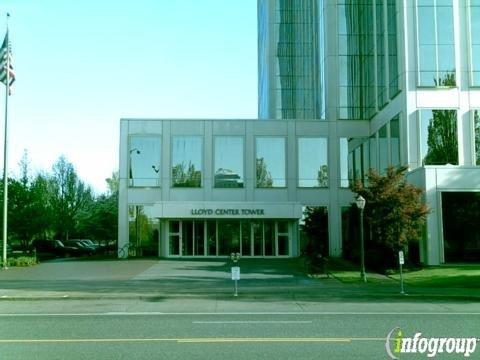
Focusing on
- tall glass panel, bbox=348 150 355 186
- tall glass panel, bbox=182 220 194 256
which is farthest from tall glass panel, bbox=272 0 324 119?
tall glass panel, bbox=182 220 194 256

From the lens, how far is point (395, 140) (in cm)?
3678

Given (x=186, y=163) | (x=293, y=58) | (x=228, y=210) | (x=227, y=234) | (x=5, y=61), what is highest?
(x=293, y=58)

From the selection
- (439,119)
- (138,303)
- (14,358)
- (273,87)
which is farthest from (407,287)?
(273,87)

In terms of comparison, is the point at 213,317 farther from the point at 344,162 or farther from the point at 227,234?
the point at 344,162

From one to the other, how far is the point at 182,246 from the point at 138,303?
2492cm

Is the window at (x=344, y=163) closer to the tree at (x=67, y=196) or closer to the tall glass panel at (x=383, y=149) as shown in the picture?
the tall glass panel at (x=383, y=149)

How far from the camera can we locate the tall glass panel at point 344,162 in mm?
45281

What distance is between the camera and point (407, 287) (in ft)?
74.3

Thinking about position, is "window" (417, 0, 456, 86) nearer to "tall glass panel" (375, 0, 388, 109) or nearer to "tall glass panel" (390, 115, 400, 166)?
"tall glass panel" (390, 115, 400, 166)

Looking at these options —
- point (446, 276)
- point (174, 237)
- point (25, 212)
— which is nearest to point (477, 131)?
point (446, 276)

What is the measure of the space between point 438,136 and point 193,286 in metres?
17.9

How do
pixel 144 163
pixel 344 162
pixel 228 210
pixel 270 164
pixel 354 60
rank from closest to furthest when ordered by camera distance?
1. pixel 228 210
2. pixel 144 163
3. pixel 270 164
4. pixel 344 162
5. pixel 354 60

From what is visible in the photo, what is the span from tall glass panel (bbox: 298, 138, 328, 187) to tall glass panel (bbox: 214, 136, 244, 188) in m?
4.50

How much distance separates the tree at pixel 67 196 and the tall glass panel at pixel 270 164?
32.0 meters
